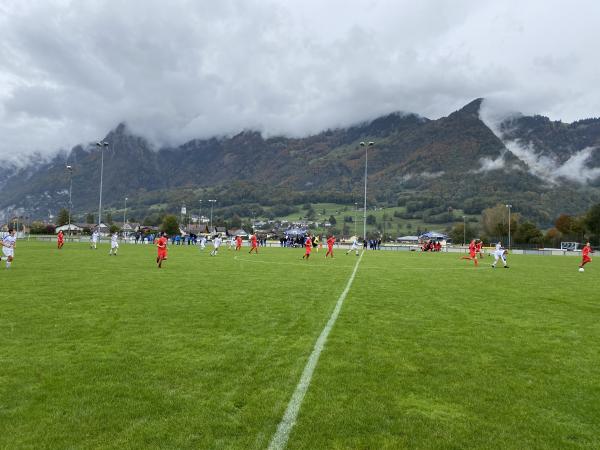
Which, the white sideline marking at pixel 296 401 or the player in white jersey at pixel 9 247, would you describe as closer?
the white sideline marking at pixel 296 401

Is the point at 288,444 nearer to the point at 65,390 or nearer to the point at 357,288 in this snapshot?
the point at 65,390

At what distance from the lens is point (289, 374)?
246 inches

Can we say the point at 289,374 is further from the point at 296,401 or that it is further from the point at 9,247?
the point at 9,247

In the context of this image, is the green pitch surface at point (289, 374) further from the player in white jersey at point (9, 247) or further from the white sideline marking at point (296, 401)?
the player in white jersey at point (9, 247)

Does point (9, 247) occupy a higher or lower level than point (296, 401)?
higher

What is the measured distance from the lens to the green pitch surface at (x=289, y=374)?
4.55m

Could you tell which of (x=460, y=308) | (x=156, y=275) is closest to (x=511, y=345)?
(x=460, y=308)

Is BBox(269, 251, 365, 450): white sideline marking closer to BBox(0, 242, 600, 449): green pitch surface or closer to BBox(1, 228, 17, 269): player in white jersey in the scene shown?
BBox(0, 242, 600, 449): green pitch surface

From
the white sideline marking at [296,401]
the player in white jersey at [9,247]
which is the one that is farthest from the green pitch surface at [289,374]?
the player in white jersey at [9,247]

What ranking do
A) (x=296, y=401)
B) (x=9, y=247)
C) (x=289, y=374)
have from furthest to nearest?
(x=9, y=247) → (x=289, y=374) → (x=296, y=401)

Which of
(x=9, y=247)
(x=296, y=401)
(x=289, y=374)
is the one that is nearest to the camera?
(x=296, y=401)

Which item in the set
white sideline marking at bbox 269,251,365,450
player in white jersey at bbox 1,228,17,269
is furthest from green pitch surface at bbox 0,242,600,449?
player in white jersey at bbox 1,228,17,269

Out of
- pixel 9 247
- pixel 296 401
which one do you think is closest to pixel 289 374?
pixel 296 401

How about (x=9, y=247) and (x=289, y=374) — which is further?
(x=9, y=247)
